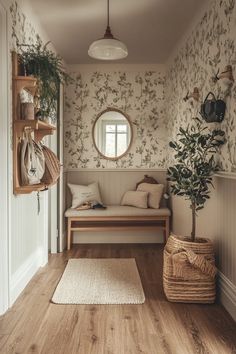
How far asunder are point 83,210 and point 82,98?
163 centimetres

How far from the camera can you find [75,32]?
3.49 metres

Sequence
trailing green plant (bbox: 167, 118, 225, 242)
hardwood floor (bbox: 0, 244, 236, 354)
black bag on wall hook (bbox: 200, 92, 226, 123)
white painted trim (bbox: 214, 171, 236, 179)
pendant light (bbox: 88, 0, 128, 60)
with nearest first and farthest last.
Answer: hardwood floor (bbox: 0, 244, 236, 354), white painted trim (bbox: 214, 171, 236, 179), black bag on wall hook (bbox: 200, 92, 226, 123), trailing green plant (bbox: 167, 118, 225, 242), pendant light (bbox: 88, 0, 128, 60)

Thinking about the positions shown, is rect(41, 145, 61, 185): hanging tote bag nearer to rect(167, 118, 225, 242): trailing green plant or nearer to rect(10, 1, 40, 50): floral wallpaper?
rect(10, 1, 40, 50): floral wallpaper

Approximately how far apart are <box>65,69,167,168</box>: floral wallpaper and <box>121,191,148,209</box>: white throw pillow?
→ 47 cm

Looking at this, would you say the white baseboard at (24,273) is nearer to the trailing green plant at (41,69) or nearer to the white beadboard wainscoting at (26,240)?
the white beadboard wainscoting at (26,240)

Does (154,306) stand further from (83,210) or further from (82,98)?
(82,98)

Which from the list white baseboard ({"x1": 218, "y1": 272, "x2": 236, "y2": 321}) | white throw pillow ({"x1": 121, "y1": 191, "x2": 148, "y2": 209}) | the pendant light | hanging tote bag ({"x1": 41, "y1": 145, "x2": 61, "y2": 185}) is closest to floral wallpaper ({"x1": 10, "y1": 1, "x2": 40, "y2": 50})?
the pendant light

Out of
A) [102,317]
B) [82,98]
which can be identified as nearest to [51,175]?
[102,317]

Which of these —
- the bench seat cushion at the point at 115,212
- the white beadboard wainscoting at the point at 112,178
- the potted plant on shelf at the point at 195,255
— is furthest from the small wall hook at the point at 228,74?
the white beadboard wainscoting at the point at 112,178

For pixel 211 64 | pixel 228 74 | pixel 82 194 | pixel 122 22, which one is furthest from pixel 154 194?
pixel 228 74

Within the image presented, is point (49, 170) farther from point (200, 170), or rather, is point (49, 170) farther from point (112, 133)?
point (112, 133)

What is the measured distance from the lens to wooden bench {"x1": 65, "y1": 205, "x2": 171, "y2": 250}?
410 cm

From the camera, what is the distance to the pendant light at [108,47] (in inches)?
105

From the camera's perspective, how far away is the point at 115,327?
85.5 inches
